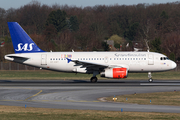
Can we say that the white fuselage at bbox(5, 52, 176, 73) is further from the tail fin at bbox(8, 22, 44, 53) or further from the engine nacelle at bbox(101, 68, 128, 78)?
the engine nacelle at bbox(101, 68, 128, 78)

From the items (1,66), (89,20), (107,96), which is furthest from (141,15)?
(107,96)

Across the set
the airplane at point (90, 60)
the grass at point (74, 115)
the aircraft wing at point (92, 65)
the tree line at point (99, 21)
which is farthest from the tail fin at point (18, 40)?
the tree line at point (99, 21)

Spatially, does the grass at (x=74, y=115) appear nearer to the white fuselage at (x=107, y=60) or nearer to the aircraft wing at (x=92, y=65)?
the aircraft wing at (x=92, y=65)

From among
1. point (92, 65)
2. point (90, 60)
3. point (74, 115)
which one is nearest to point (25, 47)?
point (90, 60)

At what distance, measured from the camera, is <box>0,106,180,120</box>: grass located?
17.0 m

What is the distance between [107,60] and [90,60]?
93.8 inches

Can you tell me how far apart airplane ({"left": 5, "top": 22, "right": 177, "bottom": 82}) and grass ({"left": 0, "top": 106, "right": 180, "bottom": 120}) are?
65.5ft

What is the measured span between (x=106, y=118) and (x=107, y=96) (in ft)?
31.3

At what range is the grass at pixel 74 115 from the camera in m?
17.0

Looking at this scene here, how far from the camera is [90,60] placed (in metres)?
41.3

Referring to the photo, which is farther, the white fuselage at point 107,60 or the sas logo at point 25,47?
the sas logo at point 25,47

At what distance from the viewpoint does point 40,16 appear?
182875mm

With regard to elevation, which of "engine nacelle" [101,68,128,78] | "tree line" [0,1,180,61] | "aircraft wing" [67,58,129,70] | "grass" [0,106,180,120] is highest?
"tree line" [0,1,180,61]

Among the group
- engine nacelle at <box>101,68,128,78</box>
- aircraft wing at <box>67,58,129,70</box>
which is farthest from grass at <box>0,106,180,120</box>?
aircraft wing at <box>67,58,129,70</box>
